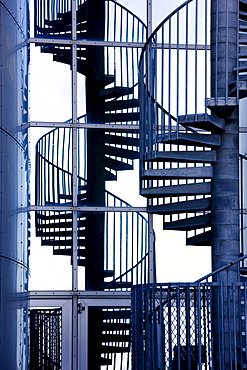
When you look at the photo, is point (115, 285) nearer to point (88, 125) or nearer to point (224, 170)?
point (88, 125)

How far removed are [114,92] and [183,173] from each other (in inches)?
81.0

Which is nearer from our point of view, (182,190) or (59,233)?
(182,190)

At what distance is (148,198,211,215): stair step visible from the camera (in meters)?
7.34

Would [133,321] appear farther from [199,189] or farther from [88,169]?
[88,169]

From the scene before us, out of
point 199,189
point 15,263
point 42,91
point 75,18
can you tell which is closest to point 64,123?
point 42,91

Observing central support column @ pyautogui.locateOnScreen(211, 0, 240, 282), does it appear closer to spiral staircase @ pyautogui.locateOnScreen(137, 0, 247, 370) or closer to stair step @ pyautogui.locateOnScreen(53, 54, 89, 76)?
spiral staircase @ pyautogui.locateOnScreen(137, 0, 247, 370)

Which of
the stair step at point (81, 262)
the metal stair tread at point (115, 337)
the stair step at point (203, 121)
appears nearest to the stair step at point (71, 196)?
the stair step at point (81, 262)

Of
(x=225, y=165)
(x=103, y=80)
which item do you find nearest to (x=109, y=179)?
(x=103, y=80)

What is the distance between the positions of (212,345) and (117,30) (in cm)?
386

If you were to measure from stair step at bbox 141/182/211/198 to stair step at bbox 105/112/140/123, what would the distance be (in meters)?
1.48

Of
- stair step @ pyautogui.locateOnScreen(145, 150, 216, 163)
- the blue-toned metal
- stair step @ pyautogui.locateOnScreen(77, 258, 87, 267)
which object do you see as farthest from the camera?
stair step @ pyautogui.locateOnScreen(77, 258, 87, 267)

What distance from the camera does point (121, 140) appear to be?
8.84 m

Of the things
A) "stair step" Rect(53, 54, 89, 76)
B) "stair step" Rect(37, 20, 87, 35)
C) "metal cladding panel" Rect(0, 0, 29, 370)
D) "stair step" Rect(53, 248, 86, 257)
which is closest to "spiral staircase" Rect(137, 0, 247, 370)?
"metal cladding panel" Rect(0, 0, 29, 370)

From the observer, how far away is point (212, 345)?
6602 mm
